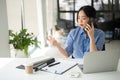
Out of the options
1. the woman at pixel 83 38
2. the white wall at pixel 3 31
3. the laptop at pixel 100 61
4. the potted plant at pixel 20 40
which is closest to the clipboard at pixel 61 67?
the laptop at pixel 100 61

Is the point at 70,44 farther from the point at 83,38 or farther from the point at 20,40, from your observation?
the point at 20,40

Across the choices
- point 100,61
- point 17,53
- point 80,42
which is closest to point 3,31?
point 17,53

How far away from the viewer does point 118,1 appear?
20.8 ft

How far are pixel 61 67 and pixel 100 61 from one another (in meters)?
0.34

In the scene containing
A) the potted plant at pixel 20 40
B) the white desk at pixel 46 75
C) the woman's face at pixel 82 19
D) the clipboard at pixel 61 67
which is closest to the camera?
the white desk at pixel 46 75

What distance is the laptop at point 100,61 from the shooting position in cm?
164

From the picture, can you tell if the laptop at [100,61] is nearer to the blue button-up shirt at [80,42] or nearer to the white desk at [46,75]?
the white desk at [46,75]

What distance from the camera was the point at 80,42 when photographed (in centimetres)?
251

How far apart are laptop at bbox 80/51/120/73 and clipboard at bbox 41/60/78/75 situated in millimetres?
173

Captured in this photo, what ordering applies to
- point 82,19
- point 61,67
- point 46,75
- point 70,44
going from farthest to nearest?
1. point 70,44
2. point 82,19
3. point 61,67
4. point 46,75

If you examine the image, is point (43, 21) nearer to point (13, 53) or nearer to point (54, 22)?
point (54, 22)

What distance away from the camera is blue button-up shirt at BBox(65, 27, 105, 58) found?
8.07ft

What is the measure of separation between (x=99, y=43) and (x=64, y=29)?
12.6 feet

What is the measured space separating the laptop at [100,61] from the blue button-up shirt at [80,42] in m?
0.73
